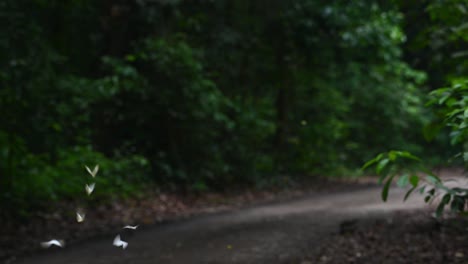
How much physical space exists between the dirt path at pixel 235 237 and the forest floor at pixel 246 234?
13 mm

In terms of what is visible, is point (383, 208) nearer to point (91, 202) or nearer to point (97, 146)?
point (91, 202)

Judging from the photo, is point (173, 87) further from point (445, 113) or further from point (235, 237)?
point (445, 113)

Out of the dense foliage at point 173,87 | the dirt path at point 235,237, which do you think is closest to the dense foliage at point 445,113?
the dense foliage at point 173,87

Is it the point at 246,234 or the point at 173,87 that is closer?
the point at 246,234

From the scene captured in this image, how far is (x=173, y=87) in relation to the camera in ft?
39.5

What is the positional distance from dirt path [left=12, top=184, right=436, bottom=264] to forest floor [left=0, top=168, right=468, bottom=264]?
0.01 metres

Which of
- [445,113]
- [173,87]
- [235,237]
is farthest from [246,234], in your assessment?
[173,87]

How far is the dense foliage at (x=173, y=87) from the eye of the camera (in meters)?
9.19

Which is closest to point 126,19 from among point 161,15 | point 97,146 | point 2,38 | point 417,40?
point 161,15

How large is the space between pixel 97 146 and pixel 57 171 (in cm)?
254

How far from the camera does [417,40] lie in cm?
607

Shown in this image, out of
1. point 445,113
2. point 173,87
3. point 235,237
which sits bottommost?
point 235,237

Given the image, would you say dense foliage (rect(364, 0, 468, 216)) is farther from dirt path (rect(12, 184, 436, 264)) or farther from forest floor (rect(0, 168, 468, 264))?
dirt path (rect(12, 184, 436, 264))

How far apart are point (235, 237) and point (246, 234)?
0.27 m
